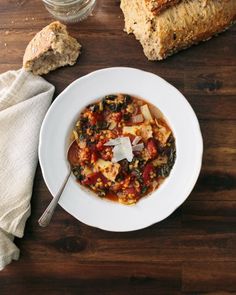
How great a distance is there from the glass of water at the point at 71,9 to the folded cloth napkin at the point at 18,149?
41 centimetres

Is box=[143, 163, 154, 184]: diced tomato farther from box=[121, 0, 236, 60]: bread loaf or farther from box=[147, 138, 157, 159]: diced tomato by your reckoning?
box=[121, 0, 236, 60]: bread loaf

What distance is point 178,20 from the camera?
3.05 m

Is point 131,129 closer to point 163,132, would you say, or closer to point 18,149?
point 163,132

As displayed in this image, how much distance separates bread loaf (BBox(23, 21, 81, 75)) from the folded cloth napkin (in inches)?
3.1

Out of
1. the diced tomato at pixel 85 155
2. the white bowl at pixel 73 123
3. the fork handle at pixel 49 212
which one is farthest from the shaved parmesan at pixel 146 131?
the fork handle at pixel 49 212

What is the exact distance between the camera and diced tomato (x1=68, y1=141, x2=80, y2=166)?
124 inches

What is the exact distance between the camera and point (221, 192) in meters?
3.19

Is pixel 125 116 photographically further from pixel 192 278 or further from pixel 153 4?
pixel 192 278

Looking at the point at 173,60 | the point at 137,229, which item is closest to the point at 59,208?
the point at 137,229

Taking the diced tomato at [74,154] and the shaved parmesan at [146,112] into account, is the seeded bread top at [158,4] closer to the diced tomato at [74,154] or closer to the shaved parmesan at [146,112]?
the shaved parmesan at [146,112]

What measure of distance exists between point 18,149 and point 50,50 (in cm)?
61

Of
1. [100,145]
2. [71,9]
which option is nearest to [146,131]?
[100,145]

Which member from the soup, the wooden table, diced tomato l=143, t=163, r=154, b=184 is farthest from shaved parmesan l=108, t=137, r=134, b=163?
the wooden table

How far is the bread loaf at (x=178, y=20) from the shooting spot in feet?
9.96
